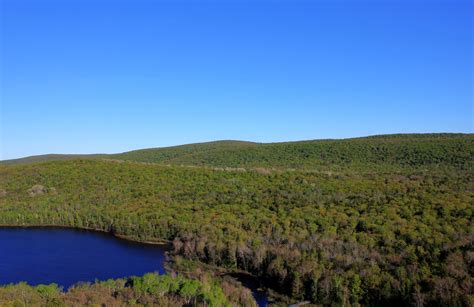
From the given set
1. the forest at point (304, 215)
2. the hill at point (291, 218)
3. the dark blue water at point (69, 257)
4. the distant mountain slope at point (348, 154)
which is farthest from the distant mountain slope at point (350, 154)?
the dark blue water at point (69, 257)

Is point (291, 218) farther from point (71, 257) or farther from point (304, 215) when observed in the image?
point (71, 257)

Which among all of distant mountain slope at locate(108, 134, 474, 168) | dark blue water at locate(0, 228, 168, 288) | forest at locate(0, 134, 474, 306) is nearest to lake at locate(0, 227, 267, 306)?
dark blue water at locate(0, 228, 168, 288)

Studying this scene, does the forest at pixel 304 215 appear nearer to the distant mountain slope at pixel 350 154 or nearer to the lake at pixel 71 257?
the distant mountain slope at pixel 350 154

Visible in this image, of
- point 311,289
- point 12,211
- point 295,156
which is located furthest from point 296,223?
point 295,156

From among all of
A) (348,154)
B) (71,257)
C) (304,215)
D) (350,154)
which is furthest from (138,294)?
(348,154)

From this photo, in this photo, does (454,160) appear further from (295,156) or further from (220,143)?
(220,143)

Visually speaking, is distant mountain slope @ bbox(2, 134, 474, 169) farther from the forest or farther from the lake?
the lake
